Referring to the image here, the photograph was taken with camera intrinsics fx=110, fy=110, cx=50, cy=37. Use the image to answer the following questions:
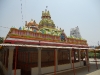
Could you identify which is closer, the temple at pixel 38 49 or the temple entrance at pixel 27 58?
the temple at pixel 38 49

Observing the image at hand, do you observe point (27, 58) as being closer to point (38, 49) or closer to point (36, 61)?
point (36, 61)

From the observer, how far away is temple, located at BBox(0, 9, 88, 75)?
9.87 meters

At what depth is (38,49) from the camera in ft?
37.4

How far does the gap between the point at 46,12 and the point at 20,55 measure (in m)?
10.0

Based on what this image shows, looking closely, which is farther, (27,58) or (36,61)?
(36,61)

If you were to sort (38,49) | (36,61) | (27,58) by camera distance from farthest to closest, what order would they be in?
(36,61) → (27,58) → (38,49)

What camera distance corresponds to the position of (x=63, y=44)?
14094mm

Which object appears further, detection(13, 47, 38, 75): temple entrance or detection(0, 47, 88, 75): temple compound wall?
detection(13, 47, 38, 75): temple entrance

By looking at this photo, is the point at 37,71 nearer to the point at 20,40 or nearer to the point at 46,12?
the point at 20,40

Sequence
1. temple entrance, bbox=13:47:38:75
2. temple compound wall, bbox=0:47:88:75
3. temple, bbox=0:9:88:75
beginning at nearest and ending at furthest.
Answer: temple, bbox=0:9:88:75 < temple compound wall, bbox=0:47:88:75 < temple entrance, bbox=13:47:38:75

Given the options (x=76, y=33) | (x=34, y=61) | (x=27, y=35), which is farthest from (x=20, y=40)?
(x=76, y=33)

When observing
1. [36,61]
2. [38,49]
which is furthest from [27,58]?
[38,49]

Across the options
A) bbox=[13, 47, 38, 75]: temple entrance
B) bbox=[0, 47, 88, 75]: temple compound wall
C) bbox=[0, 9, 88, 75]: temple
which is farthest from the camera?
bbox=[13, 47, 38, 75]: temple entrance

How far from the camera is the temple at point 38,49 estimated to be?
389 inches
